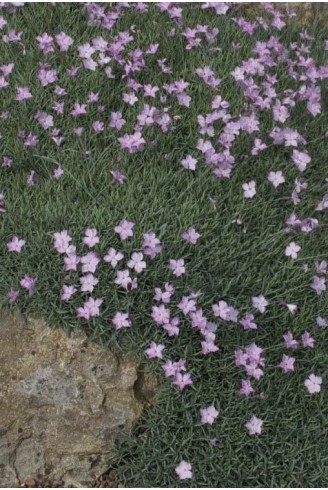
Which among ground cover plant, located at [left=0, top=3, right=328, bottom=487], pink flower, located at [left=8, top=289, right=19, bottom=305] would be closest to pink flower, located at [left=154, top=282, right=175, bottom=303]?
ground cover plant, located at [left=0, top=3, right=328, bottom=487]

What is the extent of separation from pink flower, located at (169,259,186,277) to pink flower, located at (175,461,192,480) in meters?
0.70

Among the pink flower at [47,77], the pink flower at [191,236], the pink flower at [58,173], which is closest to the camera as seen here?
the pink flower at [191,236]

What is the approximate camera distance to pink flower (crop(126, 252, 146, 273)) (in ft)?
9.14

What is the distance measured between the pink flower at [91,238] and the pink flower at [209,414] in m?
0.75

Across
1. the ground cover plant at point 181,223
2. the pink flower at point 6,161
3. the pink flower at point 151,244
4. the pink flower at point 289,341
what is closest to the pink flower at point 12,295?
the ground cover plant at point 181,223

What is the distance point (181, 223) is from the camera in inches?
117

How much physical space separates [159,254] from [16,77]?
122 centimetres

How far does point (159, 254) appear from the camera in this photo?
9.45 ft

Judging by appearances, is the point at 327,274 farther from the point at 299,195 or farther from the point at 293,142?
the point at 293,142

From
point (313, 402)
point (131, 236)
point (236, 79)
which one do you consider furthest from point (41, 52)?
point (313, 402)

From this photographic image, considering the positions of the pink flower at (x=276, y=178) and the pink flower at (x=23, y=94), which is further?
the pink flower at (x=23, y=94)

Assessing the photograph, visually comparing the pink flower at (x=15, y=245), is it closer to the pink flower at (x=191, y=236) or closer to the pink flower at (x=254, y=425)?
the pink flower at (x=191, y=236)

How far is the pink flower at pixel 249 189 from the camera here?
10.3ft

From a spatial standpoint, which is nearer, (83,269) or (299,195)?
(83,269)
